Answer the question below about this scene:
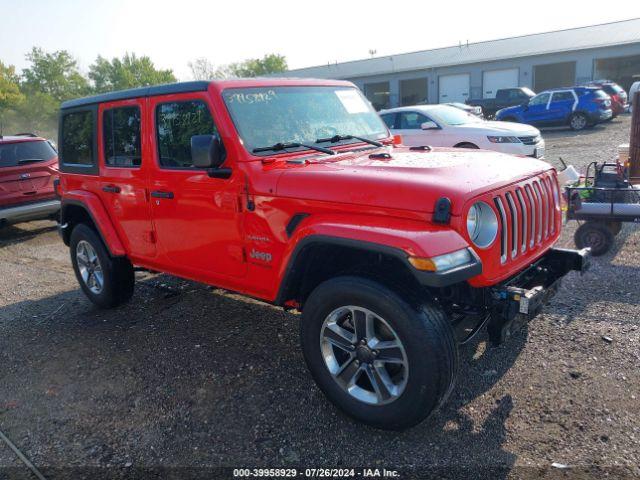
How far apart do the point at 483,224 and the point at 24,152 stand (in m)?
8.56

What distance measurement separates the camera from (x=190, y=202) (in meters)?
3.98

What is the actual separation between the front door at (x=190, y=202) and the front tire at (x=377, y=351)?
2.86 ft

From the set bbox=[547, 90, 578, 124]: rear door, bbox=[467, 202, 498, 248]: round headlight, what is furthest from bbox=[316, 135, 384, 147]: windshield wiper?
bbox=[547, 90, 578, 124]: rear door

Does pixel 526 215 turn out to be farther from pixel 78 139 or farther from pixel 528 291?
pixel 78 139

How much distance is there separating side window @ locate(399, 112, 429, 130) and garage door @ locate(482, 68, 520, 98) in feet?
82.9

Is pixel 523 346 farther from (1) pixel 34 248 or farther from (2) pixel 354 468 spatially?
(1) pixel 34 248

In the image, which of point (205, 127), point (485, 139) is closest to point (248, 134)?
point (205, 127)

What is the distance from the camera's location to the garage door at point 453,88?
36719 millimetres

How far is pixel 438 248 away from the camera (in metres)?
2.71

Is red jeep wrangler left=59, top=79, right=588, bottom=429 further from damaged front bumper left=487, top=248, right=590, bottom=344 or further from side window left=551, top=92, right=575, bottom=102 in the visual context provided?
side window left=551, top=92, right=575, bottom=102

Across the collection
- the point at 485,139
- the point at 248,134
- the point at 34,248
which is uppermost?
the point at 248,134

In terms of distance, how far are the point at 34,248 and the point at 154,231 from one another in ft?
16.7

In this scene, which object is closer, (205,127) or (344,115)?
(205,127)

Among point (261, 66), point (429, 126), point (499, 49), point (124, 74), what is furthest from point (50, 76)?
point (429, 126)
